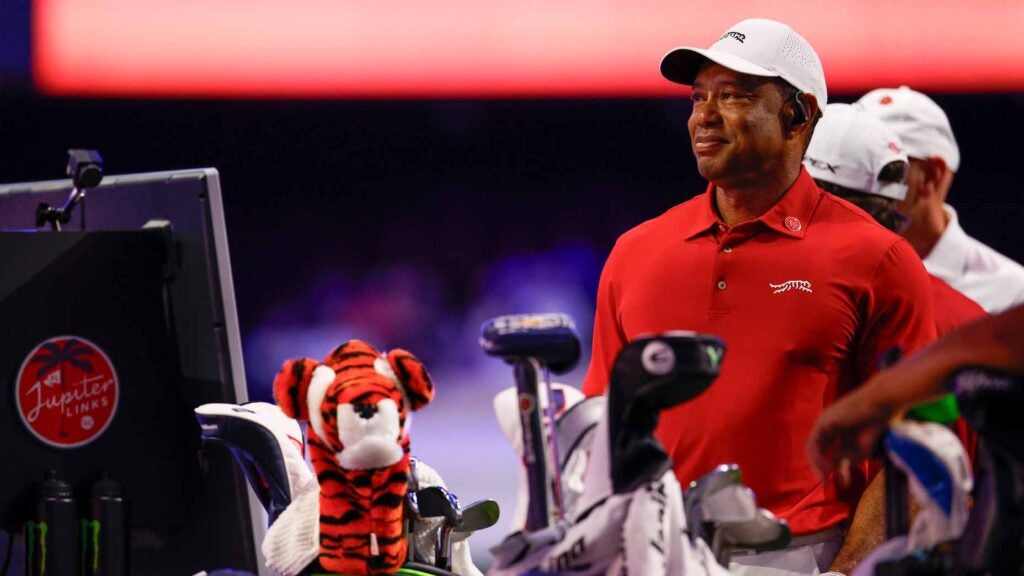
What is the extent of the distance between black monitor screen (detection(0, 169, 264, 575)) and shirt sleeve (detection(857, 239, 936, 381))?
0.89 meters

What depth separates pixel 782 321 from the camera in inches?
86.4

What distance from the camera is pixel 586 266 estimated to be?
507 cm

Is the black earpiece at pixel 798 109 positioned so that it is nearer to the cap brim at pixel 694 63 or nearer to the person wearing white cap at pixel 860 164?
the cap brim at pixel 694 63

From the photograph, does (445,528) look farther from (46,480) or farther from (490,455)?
(490,455)

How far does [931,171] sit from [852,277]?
1388 millimetres

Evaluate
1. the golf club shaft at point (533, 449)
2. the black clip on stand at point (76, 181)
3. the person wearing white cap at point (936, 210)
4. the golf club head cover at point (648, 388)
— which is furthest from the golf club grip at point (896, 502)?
the person wearing white cap at point (936, 210)

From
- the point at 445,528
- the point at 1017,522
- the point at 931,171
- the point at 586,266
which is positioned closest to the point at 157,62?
the point at 586,266

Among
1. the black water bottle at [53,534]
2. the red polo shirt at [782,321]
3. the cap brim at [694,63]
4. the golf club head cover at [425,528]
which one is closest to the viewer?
the golf club head cover at [425,528]

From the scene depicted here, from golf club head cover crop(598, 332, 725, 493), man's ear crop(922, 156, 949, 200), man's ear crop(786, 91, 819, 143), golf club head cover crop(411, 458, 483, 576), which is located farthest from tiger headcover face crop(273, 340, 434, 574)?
man's ear crop(922, 156, 949, 200)

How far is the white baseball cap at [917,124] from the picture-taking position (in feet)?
11.4

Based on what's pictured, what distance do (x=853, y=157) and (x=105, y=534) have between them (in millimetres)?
1447

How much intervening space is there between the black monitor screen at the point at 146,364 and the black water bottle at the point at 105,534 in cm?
3

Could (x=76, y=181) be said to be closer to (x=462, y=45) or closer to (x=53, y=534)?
(x=53, y=534)

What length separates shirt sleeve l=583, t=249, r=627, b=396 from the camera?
235cm
